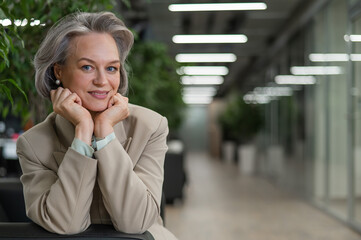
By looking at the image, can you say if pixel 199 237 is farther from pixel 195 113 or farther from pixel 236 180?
pixel 195 113

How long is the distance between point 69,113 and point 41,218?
0.39 metres

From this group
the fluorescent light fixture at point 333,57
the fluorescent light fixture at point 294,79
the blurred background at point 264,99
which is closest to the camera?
the blurred background at point 264,99

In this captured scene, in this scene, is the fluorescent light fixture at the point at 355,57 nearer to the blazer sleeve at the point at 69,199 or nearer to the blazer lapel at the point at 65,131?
the blazer lapel at the point at 65,131

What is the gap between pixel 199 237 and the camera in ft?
18.8

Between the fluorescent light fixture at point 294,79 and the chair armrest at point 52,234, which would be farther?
the fluorescent light fixture at point 294,79

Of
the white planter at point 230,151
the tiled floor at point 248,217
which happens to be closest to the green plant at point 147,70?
the tiled floor at point 248,217

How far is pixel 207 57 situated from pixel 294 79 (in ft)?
13.9

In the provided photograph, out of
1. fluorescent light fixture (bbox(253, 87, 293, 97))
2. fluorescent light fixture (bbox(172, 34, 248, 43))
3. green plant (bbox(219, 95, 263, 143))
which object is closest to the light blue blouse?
fluorescent light fixture (bbox(253, 87, 293, 97))

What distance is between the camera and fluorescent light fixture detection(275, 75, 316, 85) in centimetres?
862

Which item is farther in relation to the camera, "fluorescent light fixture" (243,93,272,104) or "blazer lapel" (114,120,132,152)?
"fluorescent light fixture" (243,93,272,104)

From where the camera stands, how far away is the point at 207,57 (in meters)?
13.6

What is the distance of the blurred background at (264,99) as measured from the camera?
5258mm

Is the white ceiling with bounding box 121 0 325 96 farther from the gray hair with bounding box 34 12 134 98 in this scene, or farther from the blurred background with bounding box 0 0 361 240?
the gray hair with bounding box 34 12 134 98

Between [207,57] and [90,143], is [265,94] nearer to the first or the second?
[207,57]
